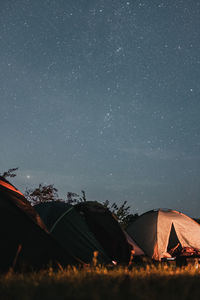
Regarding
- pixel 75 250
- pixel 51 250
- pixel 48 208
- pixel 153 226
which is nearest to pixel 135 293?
pixel 51 250

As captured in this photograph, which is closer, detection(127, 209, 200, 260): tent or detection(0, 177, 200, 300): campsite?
detection(0, 177, 200, 300): campsite

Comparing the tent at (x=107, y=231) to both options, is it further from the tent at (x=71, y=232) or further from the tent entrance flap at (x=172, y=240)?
the tent entrance flap at (x=172, y=240)

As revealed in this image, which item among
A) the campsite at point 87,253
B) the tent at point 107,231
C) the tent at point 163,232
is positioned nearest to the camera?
the campsite at point 87,253

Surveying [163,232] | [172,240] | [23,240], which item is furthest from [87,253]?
[172,240]

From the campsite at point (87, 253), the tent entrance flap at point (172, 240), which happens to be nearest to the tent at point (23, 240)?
the campsite at point (87, 253)

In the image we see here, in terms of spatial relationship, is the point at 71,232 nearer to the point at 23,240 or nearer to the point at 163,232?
the point at 23,240

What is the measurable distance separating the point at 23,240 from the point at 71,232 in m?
1.92

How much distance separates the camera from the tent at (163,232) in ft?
25.4

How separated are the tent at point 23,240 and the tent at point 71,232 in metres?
1.38

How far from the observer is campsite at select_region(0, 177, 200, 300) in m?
2.45

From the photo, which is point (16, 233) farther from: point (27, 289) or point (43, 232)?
point (27, 289)

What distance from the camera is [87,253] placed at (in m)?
5.46

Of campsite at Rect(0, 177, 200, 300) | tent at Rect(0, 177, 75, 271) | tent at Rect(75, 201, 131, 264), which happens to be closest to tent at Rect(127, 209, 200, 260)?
campsite at Rect(0, 177, 200, 300)

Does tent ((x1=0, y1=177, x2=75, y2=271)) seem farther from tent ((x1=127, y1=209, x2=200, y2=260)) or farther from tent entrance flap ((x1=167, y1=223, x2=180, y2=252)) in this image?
tent entrance flap ((x1=167, y1=223, x2=180, y2=252))
